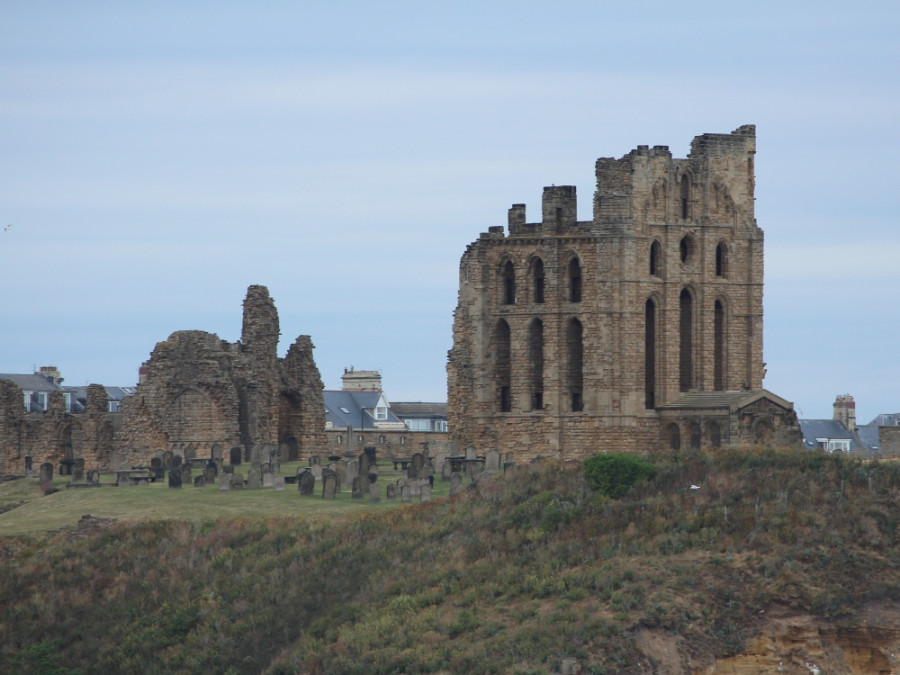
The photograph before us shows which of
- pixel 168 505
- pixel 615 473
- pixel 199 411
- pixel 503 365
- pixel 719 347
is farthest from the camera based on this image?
pixel 503 365

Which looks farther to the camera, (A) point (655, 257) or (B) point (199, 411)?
(A) point (655, 257)

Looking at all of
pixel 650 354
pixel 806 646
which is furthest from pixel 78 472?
pixel 806 646

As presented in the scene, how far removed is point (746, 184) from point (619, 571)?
1495 inches

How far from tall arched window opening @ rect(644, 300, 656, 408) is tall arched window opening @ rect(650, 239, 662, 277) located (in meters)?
1.30

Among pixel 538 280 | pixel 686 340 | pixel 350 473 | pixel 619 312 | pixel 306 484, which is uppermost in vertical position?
pixel 538 280

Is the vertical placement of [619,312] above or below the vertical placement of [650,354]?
above

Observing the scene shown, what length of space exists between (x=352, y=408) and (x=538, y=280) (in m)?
30.7

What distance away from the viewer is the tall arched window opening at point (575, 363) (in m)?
79.7

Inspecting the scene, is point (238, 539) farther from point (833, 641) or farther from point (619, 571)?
point (833, 641)

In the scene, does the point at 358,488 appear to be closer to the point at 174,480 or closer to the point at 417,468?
the point at 417,468

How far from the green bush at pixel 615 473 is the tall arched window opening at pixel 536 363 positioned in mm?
27907

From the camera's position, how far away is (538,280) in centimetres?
8119

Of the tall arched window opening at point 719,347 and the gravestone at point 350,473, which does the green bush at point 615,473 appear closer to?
the gravestone at point 350,473

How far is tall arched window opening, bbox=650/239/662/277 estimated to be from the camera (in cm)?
8000
